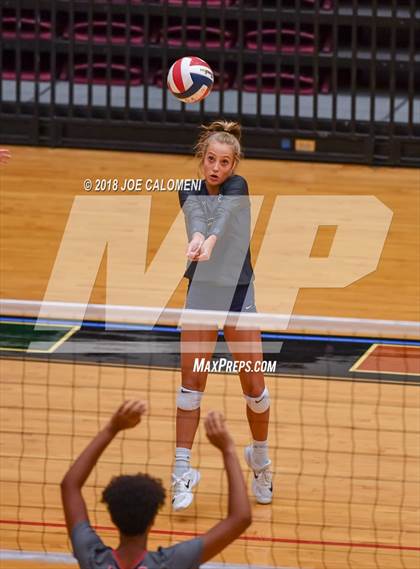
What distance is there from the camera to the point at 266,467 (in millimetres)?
9156

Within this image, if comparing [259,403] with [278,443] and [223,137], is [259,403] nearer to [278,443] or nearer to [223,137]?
[278,443]

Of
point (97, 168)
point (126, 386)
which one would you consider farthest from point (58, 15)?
point (126, 386)

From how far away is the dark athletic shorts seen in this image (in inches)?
352

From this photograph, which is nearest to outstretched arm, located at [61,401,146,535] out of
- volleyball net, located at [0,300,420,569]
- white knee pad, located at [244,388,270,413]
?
volleyball net, located at [0,300,420,569]

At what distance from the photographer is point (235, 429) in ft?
34.3

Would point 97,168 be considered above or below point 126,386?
above

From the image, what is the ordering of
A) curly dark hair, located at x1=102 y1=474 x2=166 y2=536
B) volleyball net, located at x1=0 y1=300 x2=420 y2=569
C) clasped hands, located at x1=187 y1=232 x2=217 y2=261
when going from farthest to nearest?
volleyball net, located at x1=0 y1=300 x2=420 y2=569 < clasped hands, located at x1=187 y1=232 x2=217 y2=261 < curly dark hair, located at x1=102 y1=474 x2=166 y2=536

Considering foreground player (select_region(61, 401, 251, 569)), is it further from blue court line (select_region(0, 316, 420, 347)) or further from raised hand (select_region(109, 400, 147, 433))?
blue court line (select_region(0, 316, 420, 347))

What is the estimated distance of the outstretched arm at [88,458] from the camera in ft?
16.9

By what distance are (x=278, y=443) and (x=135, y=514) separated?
5.41 m

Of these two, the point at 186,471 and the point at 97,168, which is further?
the point at 97,168

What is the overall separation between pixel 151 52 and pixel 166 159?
1.39m

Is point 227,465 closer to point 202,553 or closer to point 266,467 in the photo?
point 202,553

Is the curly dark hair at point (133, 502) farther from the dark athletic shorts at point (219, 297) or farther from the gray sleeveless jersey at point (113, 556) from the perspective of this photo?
the dark athletic shorts at point (219, 297)
